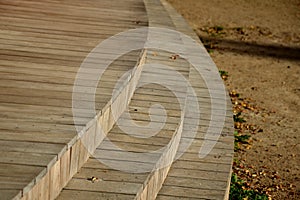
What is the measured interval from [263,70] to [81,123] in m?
4.40

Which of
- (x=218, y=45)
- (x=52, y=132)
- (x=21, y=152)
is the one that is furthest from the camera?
(x=218, y=45)

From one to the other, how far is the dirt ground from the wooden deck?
0.47 meters

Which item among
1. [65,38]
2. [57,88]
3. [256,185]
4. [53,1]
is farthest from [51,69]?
[53,1]

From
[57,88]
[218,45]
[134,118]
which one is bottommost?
[218,45]

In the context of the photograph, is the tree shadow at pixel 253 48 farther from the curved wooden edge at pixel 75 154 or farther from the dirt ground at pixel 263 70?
the curved wooden edge at pixel 75 154

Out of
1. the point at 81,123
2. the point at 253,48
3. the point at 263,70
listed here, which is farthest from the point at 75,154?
the point at 253,48

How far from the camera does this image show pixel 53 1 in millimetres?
5965

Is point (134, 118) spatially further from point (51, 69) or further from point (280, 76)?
point (280, 76)

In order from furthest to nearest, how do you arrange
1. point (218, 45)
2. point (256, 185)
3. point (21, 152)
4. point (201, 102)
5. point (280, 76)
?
1. point (218, 45)
2. point (280, 76)
3. point (201, 102)
4. point (256, 185)
5. point (21, 152)

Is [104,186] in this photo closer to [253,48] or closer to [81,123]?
[81,123]

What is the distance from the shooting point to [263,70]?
7.37 meters

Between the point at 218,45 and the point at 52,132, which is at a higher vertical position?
the point at 52,132

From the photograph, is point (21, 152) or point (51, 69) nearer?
point (21, 152)

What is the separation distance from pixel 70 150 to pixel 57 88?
811mm
